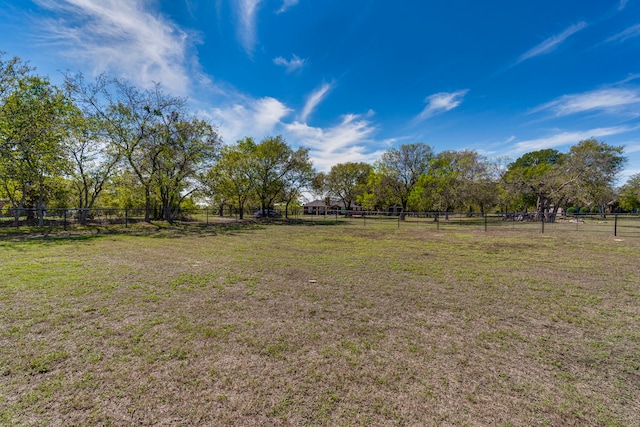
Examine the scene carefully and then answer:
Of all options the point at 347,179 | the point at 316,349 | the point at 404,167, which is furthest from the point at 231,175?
the point at 347,179

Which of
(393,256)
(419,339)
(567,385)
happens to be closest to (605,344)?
(567,385)

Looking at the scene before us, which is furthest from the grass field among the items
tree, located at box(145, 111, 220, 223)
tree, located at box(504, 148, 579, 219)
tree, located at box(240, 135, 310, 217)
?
tree, located at box(504, 148, 579, 219)

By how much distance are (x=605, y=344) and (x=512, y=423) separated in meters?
2.37

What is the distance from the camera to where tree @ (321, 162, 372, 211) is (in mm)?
56156

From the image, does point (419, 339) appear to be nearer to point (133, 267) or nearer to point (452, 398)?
point (452, 398)

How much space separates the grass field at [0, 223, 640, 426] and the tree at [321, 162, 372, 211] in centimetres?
Result: 5094

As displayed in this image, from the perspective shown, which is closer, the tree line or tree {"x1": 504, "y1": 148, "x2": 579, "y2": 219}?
the tree line

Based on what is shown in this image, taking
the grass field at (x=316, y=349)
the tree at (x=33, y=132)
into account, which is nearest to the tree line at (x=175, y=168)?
the tree at (x=33, y=132)

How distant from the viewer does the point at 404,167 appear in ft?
115

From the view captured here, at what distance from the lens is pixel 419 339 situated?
321 centimetres

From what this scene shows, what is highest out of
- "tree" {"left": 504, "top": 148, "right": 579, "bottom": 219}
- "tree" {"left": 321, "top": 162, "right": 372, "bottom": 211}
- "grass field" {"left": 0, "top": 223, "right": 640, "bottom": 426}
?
"tree" {"left": 321, "top": 162, "right": 372, "bottom": 211}

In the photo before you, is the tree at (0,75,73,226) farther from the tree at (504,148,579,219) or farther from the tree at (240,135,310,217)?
the tree at (504,148,579,219)

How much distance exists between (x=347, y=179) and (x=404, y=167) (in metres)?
22.2

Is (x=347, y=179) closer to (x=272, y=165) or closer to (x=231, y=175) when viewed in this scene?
(x=272, y=165)
